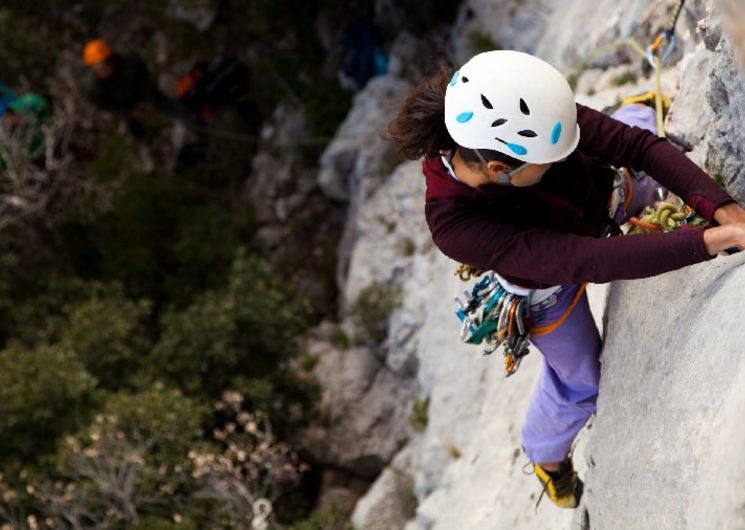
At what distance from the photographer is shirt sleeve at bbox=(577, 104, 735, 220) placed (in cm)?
267

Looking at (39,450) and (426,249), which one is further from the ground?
(426,249)

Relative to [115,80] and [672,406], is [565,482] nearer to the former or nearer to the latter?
[672,406]

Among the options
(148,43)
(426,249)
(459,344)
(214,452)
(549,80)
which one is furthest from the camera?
(148,43)

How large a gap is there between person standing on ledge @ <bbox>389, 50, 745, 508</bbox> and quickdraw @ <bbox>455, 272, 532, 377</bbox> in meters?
0.16

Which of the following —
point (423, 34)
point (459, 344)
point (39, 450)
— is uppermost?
point (423, 34)

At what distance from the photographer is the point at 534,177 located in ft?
9.04

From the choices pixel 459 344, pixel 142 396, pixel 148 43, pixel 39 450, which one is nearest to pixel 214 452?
Answer: pixel 142 396

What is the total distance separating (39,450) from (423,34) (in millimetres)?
5886

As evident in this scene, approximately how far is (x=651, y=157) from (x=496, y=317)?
83 cm

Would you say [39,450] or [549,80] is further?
[39,450]

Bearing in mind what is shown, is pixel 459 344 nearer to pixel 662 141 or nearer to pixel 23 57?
pixel 662 141

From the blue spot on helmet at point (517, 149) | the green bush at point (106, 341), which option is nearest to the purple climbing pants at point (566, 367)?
the blue spot on helmet at point (517, 149)

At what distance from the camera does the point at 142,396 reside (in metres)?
7.96

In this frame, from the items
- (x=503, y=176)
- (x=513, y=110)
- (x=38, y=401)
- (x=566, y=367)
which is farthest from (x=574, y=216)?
(x=38, y=401)
